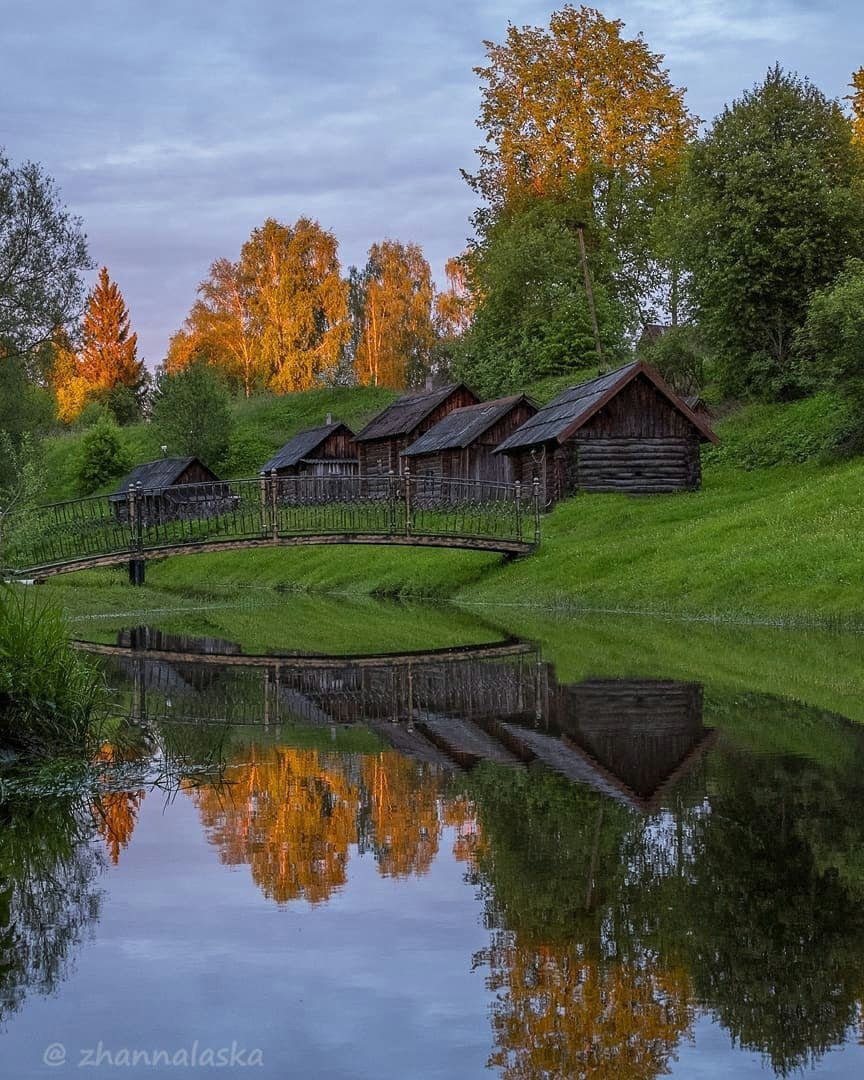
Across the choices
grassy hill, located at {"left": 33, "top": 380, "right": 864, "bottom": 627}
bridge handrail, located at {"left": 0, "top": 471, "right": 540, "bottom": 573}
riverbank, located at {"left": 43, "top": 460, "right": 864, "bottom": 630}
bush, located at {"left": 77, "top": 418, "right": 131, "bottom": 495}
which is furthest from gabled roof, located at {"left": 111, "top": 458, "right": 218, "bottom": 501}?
riverbank, located at {"left": 43, "top": 460, "right": 864, "bottom": 630}

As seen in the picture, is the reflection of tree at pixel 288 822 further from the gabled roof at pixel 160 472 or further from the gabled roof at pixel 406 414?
the gabled roof at pixel 160 472

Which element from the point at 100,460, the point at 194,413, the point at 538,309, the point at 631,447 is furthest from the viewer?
the point at 100,460

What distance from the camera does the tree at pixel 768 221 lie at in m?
52.3

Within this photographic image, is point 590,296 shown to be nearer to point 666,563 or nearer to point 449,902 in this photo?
point 666,563

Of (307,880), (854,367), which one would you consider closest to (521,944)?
(307,880)

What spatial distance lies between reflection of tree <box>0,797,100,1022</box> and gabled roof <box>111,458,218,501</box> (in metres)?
56.7

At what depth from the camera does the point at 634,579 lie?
3409cm

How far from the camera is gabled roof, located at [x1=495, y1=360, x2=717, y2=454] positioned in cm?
4800

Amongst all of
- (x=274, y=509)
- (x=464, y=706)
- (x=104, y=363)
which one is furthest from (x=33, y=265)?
(x=104, y=363)

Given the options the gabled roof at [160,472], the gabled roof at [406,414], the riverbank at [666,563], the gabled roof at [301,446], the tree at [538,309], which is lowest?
the riverbank at [666,563]

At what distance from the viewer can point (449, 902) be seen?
24.3 feet

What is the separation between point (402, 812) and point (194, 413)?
223 ft

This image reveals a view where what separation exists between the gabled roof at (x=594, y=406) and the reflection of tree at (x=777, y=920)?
3814cm

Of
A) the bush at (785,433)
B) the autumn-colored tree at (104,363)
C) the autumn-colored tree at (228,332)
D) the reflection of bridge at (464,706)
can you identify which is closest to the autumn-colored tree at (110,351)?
the autumn-colored tree at (104,363)
